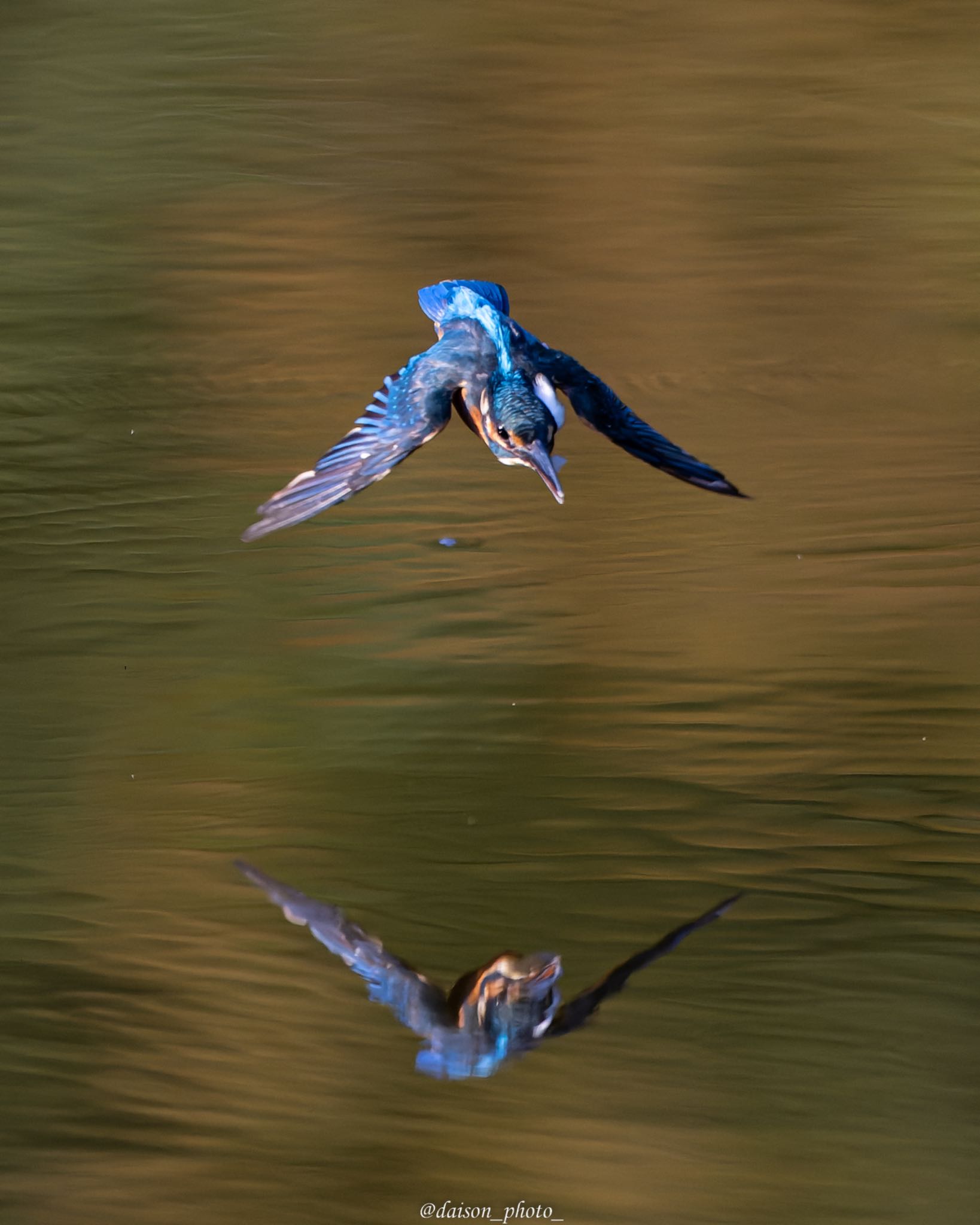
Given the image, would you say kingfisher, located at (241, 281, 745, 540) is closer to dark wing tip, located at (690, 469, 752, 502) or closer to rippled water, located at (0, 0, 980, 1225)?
dark wing tip, located at (690, 469, 752, 502)

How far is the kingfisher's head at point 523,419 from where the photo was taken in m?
3.10

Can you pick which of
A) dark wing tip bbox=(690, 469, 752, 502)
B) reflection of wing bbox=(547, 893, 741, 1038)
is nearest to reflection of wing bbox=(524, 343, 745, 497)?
dark wing tip bbox=(690, 469, 752, 502)

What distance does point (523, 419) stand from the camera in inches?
123

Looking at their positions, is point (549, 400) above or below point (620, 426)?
above

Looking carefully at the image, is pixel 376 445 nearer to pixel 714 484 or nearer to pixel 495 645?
pixel 495 645

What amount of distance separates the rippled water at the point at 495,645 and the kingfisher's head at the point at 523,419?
265 mm

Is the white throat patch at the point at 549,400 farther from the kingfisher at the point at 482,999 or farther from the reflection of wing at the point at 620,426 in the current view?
the kingfisher at the point at 482,999

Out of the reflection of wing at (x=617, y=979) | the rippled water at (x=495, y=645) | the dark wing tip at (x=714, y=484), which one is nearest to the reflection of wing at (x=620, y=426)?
the dark wing tip at (x=714, y=484)

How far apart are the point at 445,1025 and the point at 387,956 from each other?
15 cm

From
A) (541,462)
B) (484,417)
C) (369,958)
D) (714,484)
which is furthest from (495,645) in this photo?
(369,958)

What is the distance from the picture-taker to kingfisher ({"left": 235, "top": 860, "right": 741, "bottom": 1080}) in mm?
2107

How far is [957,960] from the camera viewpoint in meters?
2.22

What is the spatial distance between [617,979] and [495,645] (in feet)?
3.19

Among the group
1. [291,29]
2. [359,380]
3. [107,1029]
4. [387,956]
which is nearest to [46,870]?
[107,1029]
